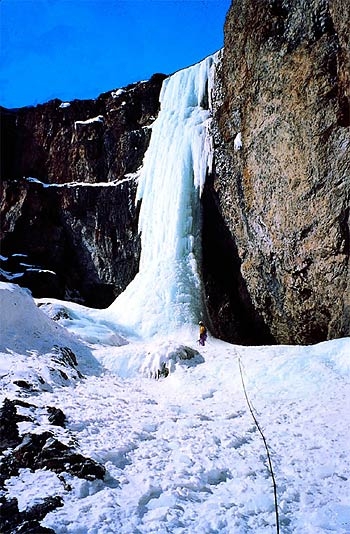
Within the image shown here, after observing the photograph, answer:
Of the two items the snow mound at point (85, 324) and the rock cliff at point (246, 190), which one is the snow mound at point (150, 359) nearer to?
the snow mound at point (85, 324)

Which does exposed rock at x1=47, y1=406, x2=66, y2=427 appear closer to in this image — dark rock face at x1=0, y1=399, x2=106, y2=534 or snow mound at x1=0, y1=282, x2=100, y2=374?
dark rock face at x1=0, y1=399, x2=106, y2=534

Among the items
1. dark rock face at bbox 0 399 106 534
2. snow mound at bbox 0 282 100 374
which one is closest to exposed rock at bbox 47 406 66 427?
dark rock face at bbox 0 399 106 534

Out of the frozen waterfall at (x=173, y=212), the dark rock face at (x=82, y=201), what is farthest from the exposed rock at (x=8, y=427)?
the dark rock face at (x=82, y=201)

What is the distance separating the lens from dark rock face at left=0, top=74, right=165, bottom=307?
2723cm

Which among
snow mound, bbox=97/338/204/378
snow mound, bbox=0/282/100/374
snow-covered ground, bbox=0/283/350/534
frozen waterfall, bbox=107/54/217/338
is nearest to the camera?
snow-covered ground, bbox=0/283/350/534

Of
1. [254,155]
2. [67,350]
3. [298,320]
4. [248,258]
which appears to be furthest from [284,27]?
[67,350]

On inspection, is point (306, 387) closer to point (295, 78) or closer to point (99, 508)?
point (99, 508)

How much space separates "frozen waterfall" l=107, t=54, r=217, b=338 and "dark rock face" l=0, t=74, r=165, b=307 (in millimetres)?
2032

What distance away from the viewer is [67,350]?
1213cm

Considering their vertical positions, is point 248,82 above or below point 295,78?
above

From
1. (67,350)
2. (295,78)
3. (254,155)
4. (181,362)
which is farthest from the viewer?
(254,155)

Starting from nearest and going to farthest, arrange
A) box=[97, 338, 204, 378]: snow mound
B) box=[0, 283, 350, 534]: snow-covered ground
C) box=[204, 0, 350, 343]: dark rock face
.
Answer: box=[0, 283, 350, 534]: snow-covered ground
box=[97, 338, 204, 378]: snow mound
box=[204, 0, 350, 343]: dark rock face

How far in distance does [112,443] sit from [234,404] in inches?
140

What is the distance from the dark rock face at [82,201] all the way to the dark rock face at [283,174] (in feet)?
25.3
